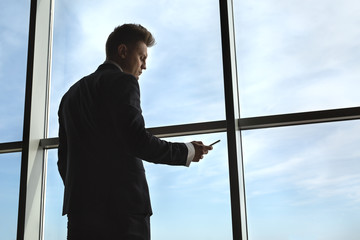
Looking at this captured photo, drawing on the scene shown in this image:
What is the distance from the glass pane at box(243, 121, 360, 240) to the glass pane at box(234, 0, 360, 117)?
15 centimetres

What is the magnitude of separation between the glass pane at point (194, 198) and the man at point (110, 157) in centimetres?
63

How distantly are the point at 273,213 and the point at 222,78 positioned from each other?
78 cm

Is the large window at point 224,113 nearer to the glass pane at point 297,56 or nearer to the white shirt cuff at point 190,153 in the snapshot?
the glass pane at point 297,56

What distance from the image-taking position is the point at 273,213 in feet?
8.04

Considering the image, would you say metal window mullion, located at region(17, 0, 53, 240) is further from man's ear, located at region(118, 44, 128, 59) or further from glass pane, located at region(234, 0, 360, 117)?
glass pane, located at region(234, 0, 360, 117)

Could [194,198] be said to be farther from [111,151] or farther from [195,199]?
[111,151]

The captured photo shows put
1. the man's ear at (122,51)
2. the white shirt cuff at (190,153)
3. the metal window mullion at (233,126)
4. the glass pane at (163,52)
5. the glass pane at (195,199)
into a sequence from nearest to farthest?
the white shirt cuff at (190,153) < the man's ear at (122,51) < the metal window mullion at (233,126) < the glass pane at (195,199) < the glass pane at (163,52)

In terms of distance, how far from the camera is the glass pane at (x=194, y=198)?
8.25 ft

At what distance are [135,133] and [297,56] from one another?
122 centimetres

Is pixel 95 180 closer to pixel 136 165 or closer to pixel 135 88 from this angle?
pixel 136 165

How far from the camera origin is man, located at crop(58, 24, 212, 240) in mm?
1750

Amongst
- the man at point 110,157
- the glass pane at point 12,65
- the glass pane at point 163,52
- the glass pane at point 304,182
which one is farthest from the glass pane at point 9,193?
the glass pane at point 304,182

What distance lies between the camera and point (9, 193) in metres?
2.96

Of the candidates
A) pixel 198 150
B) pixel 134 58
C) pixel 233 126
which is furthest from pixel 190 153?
pixel 233 126
